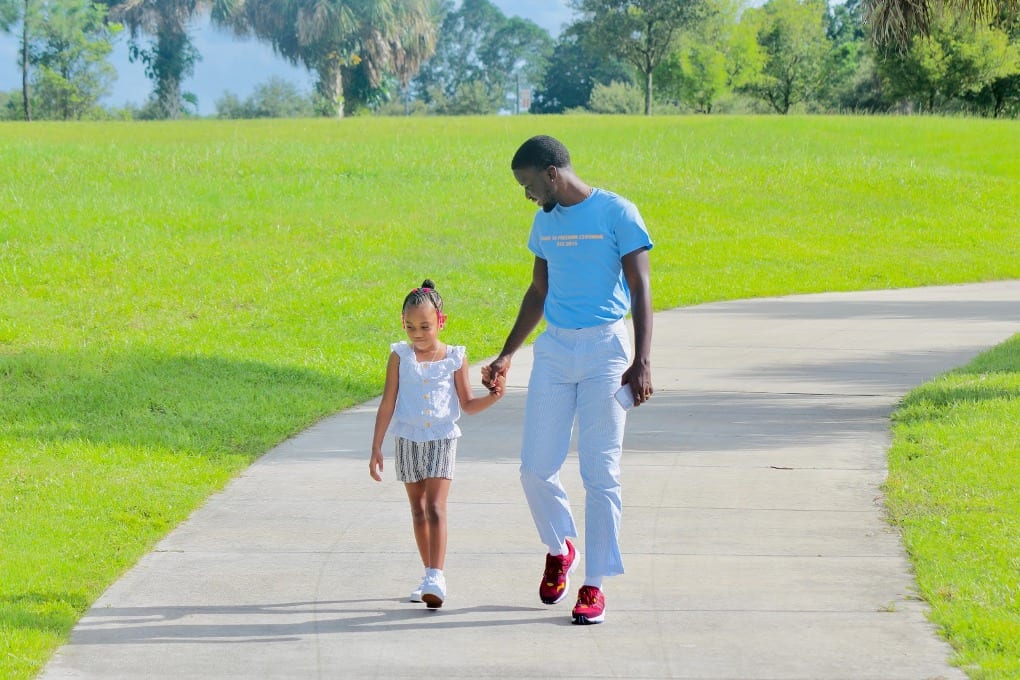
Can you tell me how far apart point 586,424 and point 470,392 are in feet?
1.71

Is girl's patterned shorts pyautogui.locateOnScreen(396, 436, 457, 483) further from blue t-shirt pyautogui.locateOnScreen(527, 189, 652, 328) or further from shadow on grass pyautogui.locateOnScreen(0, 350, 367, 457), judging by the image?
shadow on grass pyautogui.locateOnScreen(0, 350, 367, 457)

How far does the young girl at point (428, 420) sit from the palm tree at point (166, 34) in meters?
70.4

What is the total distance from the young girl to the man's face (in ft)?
1.87

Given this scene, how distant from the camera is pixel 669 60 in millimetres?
75188

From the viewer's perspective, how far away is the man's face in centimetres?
507

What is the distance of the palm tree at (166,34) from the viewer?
73.1 meters

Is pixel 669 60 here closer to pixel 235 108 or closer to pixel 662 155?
pixel 235 108

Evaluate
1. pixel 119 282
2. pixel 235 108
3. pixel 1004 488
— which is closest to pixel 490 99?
pixel 235 108

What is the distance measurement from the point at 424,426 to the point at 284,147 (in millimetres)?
24629

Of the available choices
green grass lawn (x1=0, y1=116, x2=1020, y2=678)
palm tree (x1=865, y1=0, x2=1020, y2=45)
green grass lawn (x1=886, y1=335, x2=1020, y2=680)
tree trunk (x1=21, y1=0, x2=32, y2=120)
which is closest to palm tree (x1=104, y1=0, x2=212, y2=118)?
tree trunk (x1=21, y1=0, x2=32, y2=120)

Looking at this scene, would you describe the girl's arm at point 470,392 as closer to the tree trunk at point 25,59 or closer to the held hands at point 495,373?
the held hands at point 495,373

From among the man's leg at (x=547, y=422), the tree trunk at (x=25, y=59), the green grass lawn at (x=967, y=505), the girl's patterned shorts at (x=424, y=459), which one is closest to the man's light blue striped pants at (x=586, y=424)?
the man's leg at (x=547, y=422)

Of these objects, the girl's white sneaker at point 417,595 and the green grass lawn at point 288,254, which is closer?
the girl's white sneaker at point 417,595

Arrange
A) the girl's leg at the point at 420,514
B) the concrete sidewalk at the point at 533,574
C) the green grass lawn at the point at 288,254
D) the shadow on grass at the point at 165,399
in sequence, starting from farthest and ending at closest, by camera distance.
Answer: the shadow on grass at the point at 165,399, the green grass lawn at the point at 288,254, the girl's leg at the point at 420,514, the concrete sidewalk at the point at 533,574
